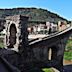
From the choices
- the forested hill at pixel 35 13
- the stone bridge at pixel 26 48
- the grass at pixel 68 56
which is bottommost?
the grass at pixel 68 56

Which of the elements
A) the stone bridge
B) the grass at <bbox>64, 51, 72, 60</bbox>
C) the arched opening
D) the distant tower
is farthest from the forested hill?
the distant tower

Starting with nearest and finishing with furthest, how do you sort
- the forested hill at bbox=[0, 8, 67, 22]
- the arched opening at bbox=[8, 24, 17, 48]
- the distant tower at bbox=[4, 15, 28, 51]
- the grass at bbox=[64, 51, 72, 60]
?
the distant tower at bbox=[4, 15, 28, 51] < the arched opening at bbox=[8, 24, 17, 48] < the grass at bbox=[64, 51, 72, 60] < the forested hill at bbox=[0, 8, 67, 22]

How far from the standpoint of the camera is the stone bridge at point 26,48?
13547 mm

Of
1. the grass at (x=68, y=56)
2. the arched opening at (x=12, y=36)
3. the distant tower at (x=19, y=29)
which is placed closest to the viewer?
the distant tower at (x=19, y=29)

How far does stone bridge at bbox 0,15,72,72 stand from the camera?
13.5m

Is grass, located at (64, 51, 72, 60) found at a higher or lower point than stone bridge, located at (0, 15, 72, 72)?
lower

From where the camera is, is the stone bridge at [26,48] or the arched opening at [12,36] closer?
the stone bridge at [26,48]

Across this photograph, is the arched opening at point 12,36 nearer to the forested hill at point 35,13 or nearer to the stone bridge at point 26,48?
the stone bridge at point 26,48

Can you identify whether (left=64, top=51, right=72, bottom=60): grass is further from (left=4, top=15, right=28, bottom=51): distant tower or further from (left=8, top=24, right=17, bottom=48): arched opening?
(left=4, top=15, right=28, bottom=51): distant tower

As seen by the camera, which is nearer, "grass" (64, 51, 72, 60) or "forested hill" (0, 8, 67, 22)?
"grass" (64, 51, 72, 60)

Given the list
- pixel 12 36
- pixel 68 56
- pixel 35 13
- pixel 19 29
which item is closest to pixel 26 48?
pixel 19 29

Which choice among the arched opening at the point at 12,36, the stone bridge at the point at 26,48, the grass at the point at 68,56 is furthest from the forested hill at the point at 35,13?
the arched opening at the point at 12,36

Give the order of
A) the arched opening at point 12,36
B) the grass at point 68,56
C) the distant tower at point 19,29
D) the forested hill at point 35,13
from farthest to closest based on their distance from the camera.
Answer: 1. the forested hill at point 35,13
2. the grass at point 68,56
3. the arched opening at point 12,36
4. the distant tower at point 19,29

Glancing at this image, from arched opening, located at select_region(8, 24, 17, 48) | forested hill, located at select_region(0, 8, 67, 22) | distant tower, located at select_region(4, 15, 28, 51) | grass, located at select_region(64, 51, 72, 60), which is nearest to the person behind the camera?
distant tower, located at select_region(4, 15, 28, 51)
